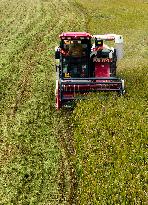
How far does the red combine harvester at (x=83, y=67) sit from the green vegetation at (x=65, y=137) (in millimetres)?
609

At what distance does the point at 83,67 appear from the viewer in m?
17.5

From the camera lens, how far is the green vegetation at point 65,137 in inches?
430

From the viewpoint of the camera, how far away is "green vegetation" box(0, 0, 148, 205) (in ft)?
35.9

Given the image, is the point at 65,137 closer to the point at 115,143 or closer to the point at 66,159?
the point at 66,159

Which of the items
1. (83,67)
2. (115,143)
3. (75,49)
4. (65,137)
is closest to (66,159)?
(115,143)

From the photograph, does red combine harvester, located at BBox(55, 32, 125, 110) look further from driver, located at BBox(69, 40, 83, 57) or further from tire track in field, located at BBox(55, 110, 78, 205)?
tire track in field, located at BBox(55, 110, 78, 205)

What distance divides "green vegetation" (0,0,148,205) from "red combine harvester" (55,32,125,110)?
0.61 meters

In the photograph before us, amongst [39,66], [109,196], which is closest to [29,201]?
[109,196]

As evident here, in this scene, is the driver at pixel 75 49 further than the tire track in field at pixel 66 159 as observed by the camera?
Yes

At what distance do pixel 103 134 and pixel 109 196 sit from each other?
3.38 metres

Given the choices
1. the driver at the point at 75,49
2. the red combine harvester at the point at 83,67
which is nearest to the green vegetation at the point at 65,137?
the red combine harvester at the point at 83,67

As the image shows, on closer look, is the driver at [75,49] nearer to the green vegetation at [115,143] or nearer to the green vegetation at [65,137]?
the green vegetation at [65,137]

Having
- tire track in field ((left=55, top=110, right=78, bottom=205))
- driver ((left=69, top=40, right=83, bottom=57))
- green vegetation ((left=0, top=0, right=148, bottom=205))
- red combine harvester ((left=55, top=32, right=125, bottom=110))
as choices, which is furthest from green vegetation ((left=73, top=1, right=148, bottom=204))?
driver ((left=69, top=40, right=83, bottom=57))

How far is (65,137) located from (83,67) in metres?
3.99
